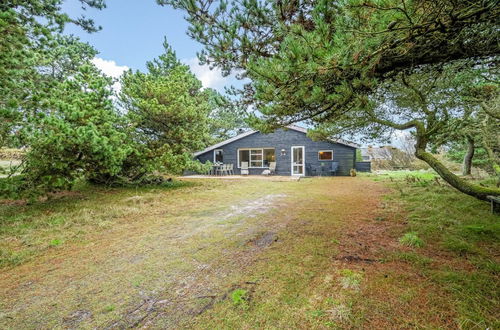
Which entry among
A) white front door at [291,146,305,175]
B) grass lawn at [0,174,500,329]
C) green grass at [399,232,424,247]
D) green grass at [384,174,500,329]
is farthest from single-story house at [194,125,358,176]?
green grass at [399,232,424,247]

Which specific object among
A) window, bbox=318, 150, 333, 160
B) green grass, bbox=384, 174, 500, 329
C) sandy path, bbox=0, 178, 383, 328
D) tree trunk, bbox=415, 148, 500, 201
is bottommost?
sandy path, bbox=0, 178, 383, 328

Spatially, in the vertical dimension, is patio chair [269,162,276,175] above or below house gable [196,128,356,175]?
below

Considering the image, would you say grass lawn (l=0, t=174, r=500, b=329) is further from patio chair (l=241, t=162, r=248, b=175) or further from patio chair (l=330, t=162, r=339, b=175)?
patio chair (l=241, t=162, r=248, b=175)

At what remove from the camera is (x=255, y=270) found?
239cm

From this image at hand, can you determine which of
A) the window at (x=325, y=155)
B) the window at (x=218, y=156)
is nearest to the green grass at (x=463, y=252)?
the window at (x=325, y=155)

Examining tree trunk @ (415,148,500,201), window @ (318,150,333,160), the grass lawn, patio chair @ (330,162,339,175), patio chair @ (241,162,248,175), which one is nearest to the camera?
the grass lawn

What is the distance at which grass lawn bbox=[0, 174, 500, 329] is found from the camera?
1.69 meters

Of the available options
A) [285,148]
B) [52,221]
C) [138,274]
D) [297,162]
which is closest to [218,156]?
[285,148]

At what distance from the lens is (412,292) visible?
1906 mm

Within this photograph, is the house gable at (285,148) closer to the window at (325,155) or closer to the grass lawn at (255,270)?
the window at (325,155)

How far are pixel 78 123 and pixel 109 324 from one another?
5637mm

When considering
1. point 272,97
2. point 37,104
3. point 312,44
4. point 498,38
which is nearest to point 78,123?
point 37,104

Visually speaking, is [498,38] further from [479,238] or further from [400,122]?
[400,122]

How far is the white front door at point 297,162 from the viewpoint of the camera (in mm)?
15344
